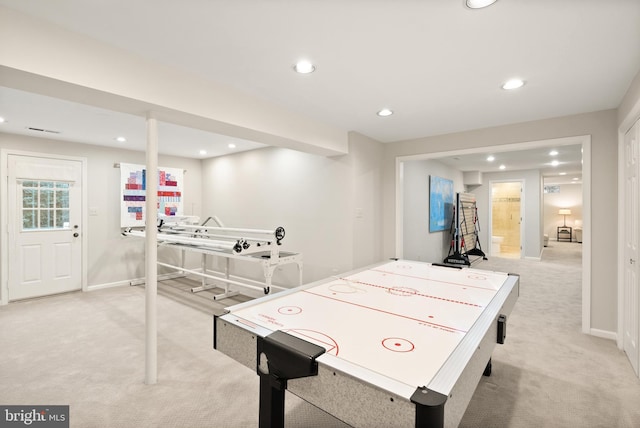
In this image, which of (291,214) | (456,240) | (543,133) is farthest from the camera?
(456,240)

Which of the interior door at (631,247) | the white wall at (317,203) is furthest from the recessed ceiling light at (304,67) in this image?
the interior door at (631,247)

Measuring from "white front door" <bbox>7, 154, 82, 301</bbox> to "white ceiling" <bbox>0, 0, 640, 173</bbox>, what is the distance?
148 centimetres

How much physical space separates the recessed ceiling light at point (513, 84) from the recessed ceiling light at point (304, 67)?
1.55 m

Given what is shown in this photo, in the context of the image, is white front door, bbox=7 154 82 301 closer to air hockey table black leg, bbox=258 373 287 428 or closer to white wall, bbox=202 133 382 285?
white wall, bbox=202 133 382 285

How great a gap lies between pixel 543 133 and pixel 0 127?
6448 mm

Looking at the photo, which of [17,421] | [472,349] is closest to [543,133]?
[472,349]

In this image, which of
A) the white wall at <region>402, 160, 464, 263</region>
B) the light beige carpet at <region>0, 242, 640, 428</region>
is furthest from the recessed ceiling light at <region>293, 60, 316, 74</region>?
the white wall at <region>402, 160, 464, 263</region>

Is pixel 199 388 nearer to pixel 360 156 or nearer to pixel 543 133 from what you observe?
pixel 360 156

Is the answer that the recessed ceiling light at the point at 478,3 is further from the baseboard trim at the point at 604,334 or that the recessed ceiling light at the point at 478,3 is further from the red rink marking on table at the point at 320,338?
the baseboard trim at the point at 604,334

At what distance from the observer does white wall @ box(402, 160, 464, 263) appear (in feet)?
17.4

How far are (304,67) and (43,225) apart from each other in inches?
181

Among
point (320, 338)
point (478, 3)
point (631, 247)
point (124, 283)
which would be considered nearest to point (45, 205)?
point (124, 283)

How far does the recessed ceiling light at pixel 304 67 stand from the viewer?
2.13 metres

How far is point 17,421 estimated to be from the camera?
1887 millimetres
